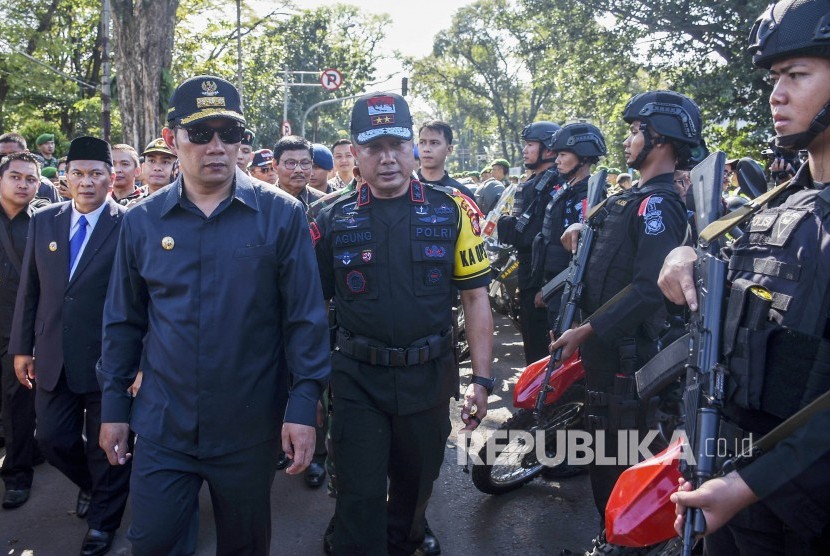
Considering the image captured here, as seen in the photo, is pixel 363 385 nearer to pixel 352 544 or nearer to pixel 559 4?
pixel 352 544

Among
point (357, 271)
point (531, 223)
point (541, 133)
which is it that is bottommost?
point (357, 271)

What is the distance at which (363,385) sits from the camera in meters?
3.04

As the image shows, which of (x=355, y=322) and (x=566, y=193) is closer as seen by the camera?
(x=355, y=322)

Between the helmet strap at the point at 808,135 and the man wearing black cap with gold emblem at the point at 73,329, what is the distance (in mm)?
3526

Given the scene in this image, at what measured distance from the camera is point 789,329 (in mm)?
1713

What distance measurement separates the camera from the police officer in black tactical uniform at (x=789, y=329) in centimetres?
165

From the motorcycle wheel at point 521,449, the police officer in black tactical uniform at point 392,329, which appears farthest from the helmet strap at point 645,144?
the motorcycle wheel at point 521,449

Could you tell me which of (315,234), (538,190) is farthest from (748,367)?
(538,190)

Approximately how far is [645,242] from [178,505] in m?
2.34

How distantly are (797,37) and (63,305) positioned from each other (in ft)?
12.6

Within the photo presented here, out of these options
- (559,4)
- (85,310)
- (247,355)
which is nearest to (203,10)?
(559,4)

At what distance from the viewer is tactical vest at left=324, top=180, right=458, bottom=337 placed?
3.07 m

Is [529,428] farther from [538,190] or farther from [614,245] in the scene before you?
[538,190]

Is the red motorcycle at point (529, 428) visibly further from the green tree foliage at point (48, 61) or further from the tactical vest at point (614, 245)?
the green tree foliage at point (48, 61)
